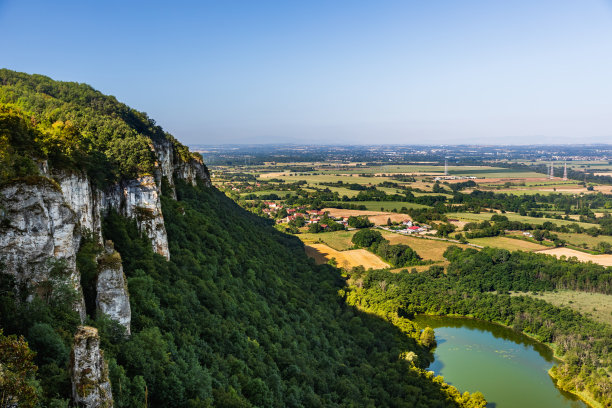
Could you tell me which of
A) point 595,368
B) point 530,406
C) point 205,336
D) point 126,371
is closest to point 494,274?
point 595,368

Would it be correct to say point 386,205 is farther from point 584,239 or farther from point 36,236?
point 36,236

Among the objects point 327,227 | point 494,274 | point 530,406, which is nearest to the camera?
point 530,406

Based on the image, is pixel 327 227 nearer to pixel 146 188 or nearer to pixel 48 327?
pixel 146 188

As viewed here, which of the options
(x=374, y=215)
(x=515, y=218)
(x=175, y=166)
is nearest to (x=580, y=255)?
(x=515, y=218)

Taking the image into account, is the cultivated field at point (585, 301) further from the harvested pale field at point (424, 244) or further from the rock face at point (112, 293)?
the rock face at point (112, 293)

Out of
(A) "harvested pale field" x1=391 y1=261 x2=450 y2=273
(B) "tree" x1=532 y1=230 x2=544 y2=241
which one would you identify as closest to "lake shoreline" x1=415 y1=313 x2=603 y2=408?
(A) "harvested pale field" x1=391 y1=261 x2=450 y2=273

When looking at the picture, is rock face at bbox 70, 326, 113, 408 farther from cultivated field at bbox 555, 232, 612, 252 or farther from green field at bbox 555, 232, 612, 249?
cultivated field at bbox 555, 232, 612, 252
